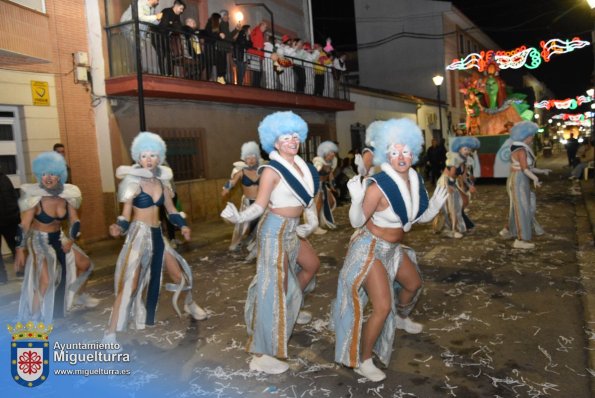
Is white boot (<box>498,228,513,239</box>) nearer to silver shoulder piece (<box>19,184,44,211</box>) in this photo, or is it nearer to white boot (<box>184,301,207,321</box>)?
white boot (<box>184,301,207,321</box>)

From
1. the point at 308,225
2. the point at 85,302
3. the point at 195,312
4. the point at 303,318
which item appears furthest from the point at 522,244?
the point at 85,302

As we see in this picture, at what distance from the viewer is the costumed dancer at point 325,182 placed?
10.2 m

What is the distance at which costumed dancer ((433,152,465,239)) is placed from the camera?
892 centimetres

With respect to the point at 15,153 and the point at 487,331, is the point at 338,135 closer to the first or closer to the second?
the point at 15,153

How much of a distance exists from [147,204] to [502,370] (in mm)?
3286

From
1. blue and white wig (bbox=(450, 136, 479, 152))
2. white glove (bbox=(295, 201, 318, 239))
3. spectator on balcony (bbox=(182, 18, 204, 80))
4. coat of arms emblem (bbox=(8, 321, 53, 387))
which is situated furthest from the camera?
spectator on balcony (bbox=(182, 18, 204, 80))

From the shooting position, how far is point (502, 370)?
12.5 ft

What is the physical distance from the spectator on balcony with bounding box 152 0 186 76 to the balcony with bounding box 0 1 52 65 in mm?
2447

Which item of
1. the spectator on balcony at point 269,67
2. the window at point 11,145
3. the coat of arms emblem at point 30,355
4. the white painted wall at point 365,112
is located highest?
the spectator on balcony at point 269,67

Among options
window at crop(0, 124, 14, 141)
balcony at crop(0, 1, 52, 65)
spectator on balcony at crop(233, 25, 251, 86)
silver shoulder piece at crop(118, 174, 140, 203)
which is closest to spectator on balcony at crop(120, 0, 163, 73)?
balcony at crop(0, 1, 52, 65)

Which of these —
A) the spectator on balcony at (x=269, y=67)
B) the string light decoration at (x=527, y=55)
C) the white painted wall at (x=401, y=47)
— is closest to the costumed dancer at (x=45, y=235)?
the spectator on balcony at (x=269, y=67)

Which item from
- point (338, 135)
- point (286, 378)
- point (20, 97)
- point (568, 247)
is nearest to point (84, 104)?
point (20, 97)

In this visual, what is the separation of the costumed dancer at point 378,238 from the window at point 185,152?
9.85 m

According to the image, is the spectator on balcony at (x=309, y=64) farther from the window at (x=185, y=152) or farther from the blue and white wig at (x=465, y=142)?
the blue and white wig at (x=465, y=142)
